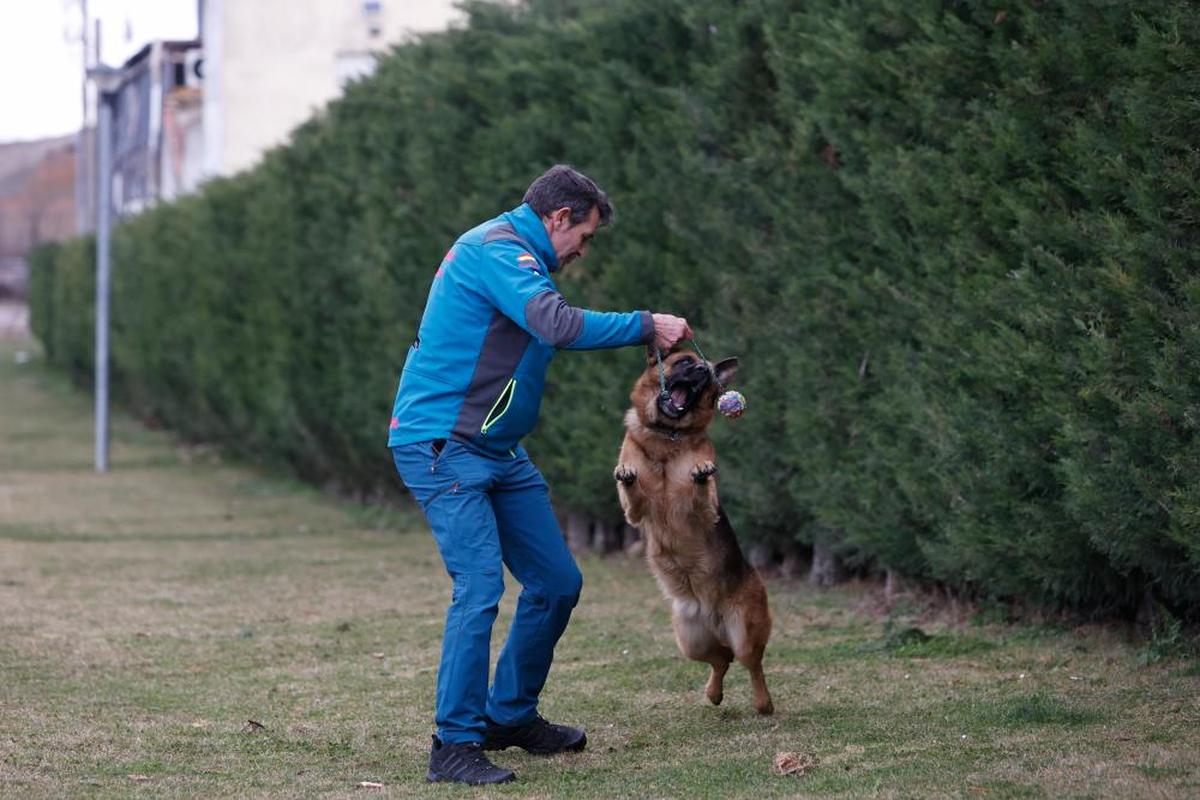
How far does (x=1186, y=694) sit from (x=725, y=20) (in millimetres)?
4758

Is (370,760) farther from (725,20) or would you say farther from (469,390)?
(725,20)

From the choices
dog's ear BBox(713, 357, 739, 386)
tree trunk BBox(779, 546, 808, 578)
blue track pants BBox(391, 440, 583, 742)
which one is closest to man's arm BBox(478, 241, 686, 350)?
blue track pants BBox(391, 440, 583, 742)

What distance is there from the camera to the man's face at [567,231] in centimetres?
558

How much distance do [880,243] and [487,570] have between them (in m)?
3.41

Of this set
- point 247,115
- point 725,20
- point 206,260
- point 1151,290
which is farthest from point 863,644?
point 247,115

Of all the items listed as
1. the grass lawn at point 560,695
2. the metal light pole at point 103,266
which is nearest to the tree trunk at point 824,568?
the grass lawn at point 560,695

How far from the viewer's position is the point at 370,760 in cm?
578

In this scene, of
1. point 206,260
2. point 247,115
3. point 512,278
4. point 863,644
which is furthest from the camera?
point 247,115

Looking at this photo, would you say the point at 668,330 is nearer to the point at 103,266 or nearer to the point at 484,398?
the point at 484,398

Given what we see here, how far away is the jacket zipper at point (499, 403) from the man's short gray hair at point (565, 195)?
Result: 2.00ft

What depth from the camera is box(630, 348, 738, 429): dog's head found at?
624 centimetres

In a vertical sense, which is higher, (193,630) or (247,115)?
(247,115)

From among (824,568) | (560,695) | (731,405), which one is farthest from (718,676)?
(824,568)

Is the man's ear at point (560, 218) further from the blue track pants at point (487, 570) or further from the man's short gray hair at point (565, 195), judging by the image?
the blue track pants at point (487, 570)
